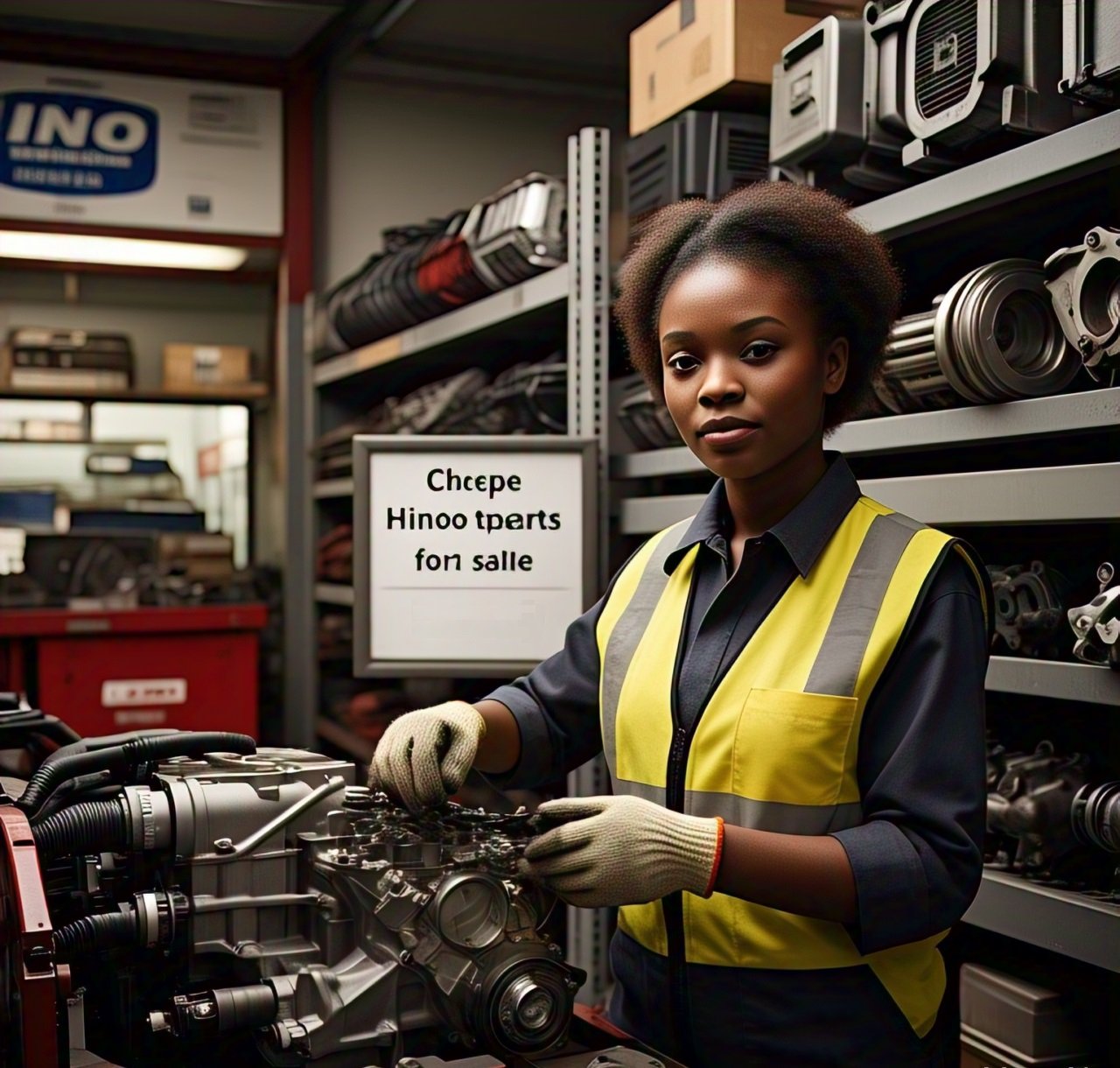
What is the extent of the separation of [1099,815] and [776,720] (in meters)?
0.83

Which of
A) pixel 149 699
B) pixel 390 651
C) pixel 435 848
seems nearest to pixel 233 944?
pixel 435 848

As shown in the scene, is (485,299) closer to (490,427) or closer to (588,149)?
(490,427)

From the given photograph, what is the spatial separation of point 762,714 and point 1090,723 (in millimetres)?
1260

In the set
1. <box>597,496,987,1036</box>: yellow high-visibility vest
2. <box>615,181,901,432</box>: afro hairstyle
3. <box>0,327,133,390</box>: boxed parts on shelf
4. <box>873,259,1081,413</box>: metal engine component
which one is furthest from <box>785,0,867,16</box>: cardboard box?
<box>0,327,133,390</box>: boxed parts on shelf

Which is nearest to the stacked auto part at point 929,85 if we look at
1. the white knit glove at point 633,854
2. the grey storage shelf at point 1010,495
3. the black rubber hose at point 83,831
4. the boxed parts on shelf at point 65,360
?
the grey storage shelf at point 1010,495

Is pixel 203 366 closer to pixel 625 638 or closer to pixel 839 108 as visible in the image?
pixel 839 108

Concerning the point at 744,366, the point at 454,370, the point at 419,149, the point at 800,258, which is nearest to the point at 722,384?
the point at 744,366

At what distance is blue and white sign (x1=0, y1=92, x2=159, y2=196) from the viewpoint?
538cm

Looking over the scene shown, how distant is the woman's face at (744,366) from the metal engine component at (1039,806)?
0.92 m

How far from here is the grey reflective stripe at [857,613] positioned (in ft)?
4.49

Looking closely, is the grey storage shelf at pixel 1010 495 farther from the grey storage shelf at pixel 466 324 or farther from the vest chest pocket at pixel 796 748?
the grey storage shelf at pixel 466 324

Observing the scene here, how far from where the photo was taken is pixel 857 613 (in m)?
1.40

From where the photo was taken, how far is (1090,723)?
2.40 meters

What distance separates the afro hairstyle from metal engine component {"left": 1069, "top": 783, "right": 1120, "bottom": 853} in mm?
751
